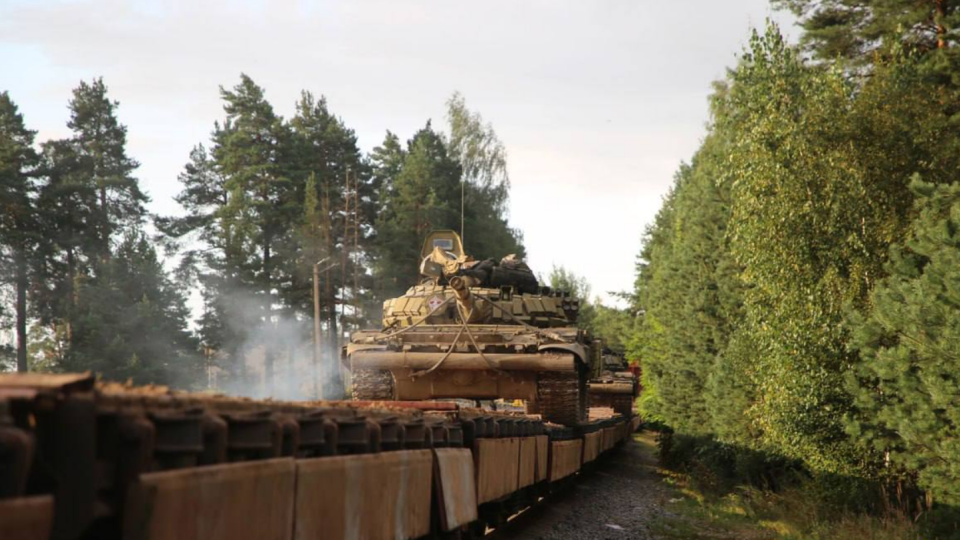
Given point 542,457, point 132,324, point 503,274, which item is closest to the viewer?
point 542,457

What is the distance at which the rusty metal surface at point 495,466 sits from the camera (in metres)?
8.89

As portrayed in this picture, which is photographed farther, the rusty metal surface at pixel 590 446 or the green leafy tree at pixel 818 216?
the rusty metal surface at pixel 590 446

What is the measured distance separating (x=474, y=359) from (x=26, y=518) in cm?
1337

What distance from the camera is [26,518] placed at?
2598 mm

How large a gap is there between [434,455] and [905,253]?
39.5 ft

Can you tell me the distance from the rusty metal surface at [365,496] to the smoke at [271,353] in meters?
46.0

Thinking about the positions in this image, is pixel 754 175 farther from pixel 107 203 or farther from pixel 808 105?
pixel 107 203

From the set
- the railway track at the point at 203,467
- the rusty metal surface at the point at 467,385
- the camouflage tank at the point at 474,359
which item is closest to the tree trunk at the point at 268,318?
the camouflage tank at the point at 474,359

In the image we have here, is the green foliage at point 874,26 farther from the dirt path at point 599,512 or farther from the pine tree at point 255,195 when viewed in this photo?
the pine tree at point 255,195

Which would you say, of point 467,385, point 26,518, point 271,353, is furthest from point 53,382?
point 271,353

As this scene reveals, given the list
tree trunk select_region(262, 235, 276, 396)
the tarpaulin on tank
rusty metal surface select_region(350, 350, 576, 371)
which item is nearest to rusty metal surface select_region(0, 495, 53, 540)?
rusty metal surface select_region(350, 350, 576, 371)

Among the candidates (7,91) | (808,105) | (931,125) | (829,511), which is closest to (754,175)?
(808,105)

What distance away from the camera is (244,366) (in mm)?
55688

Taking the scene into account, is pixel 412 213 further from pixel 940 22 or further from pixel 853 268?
pixel 853 268
